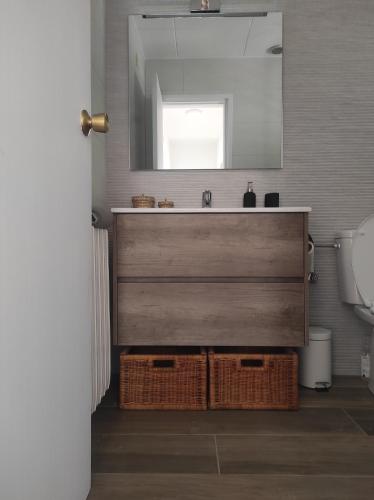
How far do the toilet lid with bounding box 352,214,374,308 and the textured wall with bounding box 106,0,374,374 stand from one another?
28 centimetres

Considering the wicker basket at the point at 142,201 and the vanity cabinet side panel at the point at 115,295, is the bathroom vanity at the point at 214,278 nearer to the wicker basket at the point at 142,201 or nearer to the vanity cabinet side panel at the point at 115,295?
the vanity cabinet side panel at the point at 115,295

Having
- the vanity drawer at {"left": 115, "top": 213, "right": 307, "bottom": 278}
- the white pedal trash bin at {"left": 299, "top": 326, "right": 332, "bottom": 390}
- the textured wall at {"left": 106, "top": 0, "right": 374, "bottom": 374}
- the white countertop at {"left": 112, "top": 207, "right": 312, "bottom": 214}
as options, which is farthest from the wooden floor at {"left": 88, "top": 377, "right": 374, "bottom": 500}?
the white countertop at {"left": 112, "top": 207, "right": 312, "bottom": 214}

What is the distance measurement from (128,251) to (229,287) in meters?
0.48

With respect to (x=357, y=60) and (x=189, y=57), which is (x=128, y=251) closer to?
(x=189, y=57)

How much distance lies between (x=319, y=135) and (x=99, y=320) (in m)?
1.57

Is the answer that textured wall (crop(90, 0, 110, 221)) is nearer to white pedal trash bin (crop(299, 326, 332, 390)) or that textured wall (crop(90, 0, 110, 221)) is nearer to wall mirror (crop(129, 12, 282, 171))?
wall mirror (crop(129, 12, 282, 171))

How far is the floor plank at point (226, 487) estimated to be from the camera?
105 centimetres

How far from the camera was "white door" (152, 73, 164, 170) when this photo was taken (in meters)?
2.12

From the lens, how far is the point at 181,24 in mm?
2090

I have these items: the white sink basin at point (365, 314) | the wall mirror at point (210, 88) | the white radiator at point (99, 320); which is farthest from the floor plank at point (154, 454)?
the wall mirror at point (210, 88)

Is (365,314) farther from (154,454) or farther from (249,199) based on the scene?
(154,454)

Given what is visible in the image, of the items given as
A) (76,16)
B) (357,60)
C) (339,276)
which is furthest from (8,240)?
(357,60)

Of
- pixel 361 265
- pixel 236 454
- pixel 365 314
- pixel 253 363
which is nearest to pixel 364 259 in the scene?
pixel 361 265

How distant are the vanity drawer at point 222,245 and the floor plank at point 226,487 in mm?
773
